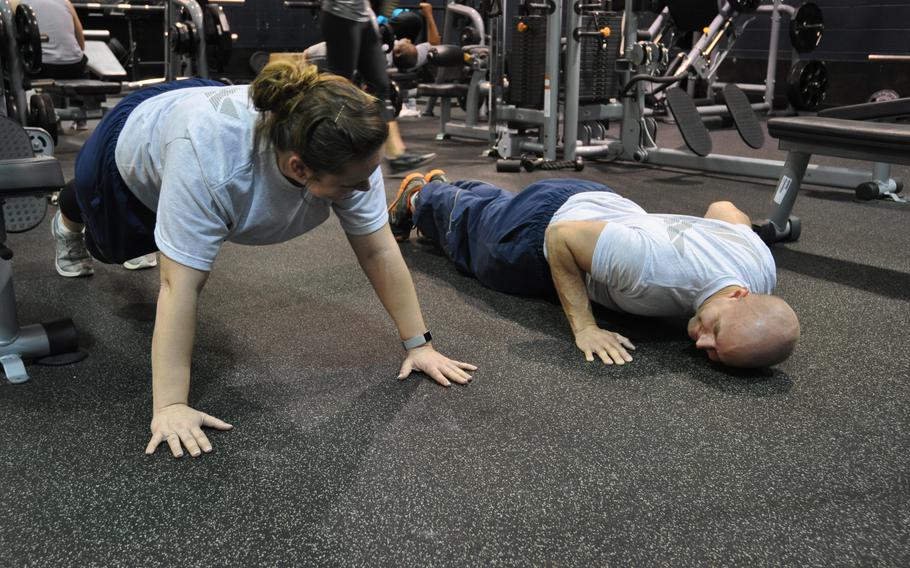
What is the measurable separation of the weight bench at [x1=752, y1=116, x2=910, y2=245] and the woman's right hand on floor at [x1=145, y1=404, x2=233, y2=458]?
1947 mm

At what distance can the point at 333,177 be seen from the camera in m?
1.12

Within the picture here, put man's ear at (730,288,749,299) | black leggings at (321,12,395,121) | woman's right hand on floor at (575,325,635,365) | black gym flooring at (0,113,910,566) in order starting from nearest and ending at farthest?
black gym flooring at (0,113,910,566) → man's ear at (730,288,749,299) → woman's right hand on floor at (575,325,635,365) → black leggings at (321,12,395,121)

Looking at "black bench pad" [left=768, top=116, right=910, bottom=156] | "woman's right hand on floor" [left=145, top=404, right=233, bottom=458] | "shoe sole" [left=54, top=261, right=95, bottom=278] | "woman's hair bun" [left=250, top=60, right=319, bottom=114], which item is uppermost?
"woman's hair bun" [left=250, top=60, right=319, bottom=114]

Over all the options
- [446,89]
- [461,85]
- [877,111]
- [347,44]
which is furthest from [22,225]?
[461,85]

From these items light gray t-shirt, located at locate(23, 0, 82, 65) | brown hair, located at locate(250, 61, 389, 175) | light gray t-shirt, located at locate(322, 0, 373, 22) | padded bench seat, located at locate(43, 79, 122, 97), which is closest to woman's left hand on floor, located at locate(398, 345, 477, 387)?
brown hair, located at locate(250, 61, 389, 175)

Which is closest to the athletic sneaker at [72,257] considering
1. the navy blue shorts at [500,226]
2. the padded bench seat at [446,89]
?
the navy blue shorts at [500,226]

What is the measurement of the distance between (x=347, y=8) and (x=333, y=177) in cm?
136

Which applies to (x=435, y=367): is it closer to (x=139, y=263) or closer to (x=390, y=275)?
(x=390, y=275)

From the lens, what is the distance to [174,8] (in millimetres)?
4844

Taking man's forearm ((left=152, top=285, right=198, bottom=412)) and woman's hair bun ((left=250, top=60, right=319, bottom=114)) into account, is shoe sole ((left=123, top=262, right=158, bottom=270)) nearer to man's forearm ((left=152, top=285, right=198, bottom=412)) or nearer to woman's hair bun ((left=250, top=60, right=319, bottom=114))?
man's forearm ((left=152, top=285, right=198, bottom=412))

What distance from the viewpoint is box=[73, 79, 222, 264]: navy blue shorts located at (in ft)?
4.75

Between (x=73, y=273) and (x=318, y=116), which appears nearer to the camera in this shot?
(x=318, y=116)

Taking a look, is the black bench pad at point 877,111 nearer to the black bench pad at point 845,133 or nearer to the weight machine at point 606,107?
the black bench pad at point 845,133

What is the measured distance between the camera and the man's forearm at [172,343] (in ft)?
3.80
